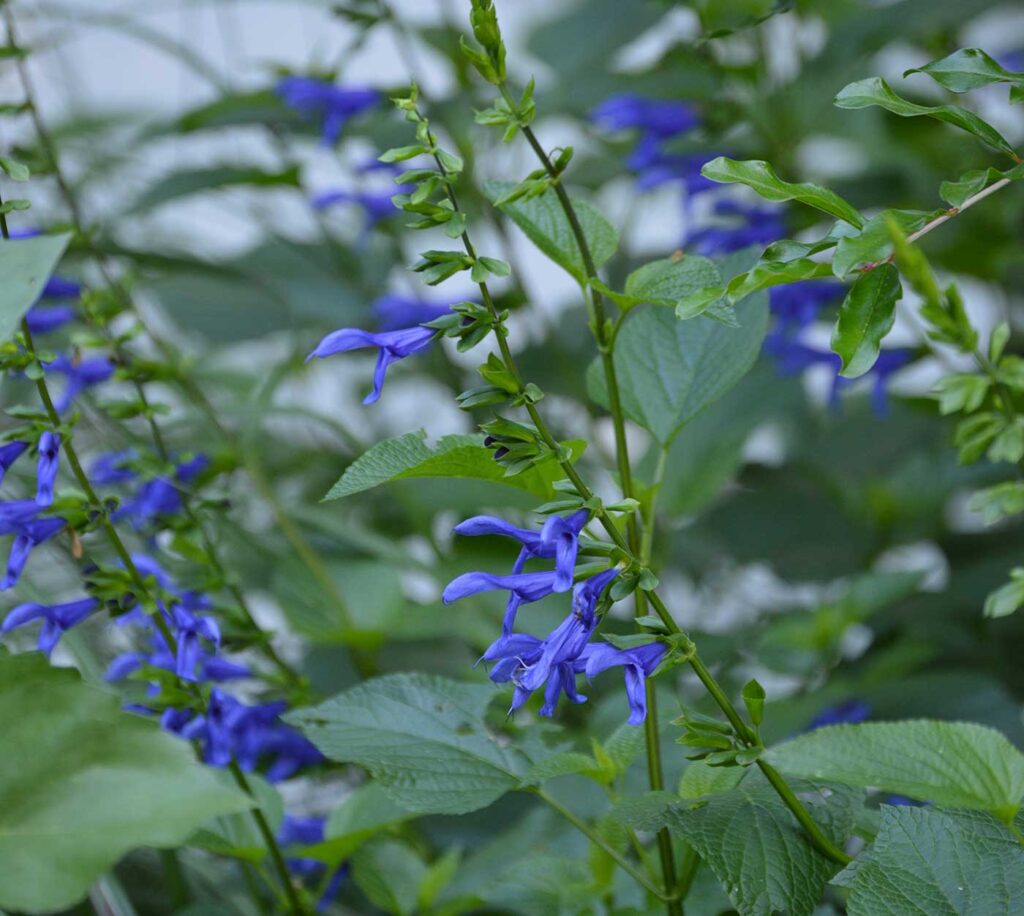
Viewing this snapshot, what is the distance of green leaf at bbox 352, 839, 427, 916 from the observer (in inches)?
19.6

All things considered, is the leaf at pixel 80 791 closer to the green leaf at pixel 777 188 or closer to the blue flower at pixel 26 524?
the blue flower at pixel 26 524

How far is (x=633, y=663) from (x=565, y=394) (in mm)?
508

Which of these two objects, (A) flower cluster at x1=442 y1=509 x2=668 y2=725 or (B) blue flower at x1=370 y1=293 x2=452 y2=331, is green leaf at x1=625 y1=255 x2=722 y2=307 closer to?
(A) flower cluster at x1=442 y1=509 x2=668 y2=725

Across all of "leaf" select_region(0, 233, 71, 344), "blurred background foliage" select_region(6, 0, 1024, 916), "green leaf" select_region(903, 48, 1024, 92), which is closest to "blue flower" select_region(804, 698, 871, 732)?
"blurred background foliage" select_region(6, 0, 1024, 916)

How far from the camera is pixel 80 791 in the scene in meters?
0.30

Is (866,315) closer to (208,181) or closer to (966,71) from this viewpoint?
(966,71)

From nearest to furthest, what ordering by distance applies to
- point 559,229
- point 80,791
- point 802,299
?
point 80,791, point 559,229, point 802,299

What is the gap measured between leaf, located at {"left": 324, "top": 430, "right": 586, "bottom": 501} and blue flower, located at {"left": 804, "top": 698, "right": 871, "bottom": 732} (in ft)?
0.97

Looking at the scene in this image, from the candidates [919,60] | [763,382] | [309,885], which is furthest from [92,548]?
[919,60]

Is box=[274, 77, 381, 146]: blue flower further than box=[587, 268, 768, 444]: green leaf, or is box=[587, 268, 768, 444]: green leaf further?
box=[274, 77, 381, 146]: blue flower

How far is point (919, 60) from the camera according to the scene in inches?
46.5

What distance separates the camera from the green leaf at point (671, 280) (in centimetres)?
37

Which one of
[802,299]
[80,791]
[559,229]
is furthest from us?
[802,299]

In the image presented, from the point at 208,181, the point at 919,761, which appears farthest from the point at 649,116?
the point at 919,761
